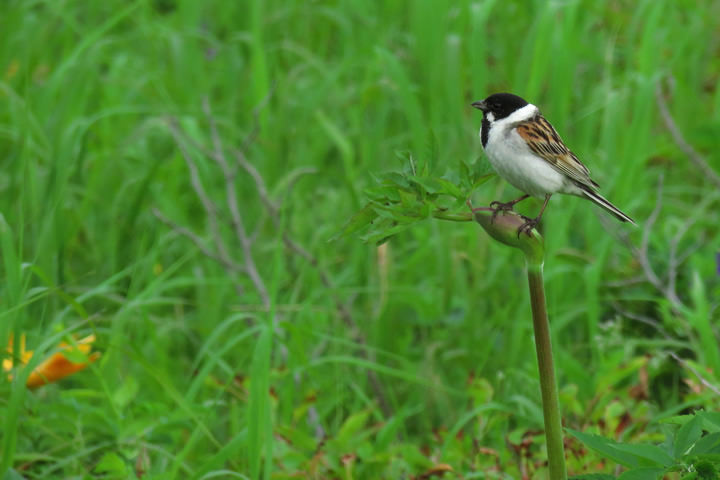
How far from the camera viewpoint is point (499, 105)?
2033mm

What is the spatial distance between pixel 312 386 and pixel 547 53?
5.28 ft

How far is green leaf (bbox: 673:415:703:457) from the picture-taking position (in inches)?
65.9

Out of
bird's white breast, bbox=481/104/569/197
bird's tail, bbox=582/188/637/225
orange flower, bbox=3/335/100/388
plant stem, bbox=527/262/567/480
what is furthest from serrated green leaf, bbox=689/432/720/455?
orange flower, bbox=3/335/100/388

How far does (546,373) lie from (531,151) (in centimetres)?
56

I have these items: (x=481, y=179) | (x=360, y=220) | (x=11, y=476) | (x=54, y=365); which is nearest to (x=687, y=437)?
(x=481, y=179)

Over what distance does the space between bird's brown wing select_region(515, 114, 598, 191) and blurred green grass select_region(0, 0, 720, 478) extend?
0.50 metres

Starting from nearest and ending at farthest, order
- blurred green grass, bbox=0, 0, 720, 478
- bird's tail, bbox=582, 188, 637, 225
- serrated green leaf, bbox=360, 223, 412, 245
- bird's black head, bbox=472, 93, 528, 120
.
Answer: serrated green leaf, bbox=360, 223, 412, 245
bird's tail, bbox=582, 188, 637, 225
bird's black head, bbox=472, 93, 528, 120
blurred green grass, bbox=0, 0, 720, 478

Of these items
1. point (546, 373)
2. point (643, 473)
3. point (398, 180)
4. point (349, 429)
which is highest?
point (398, 180)

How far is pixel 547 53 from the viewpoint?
3.88m

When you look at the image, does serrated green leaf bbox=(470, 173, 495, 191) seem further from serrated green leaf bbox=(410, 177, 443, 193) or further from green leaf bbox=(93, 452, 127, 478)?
green leaf bbox=(93, 452, 127, 478)

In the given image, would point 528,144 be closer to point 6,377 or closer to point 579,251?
point 6,377

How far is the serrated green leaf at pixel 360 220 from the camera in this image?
1.50m

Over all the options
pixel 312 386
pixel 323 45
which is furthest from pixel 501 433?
pixel 323 45

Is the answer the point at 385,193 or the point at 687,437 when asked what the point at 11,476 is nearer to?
A: the point at 385,193
